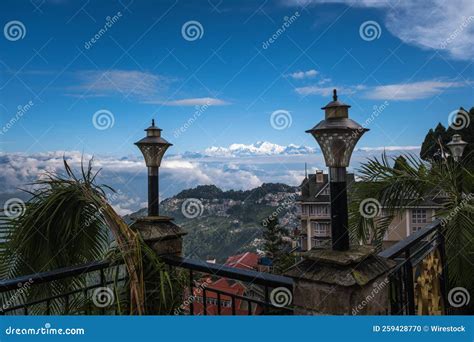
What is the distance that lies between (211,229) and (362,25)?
5.59m

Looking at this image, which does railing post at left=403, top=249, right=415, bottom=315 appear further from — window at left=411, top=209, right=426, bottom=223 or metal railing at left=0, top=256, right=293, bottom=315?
window at left=411, top=209, right=426, bottom=223

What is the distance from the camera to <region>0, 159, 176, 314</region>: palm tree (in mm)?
2174

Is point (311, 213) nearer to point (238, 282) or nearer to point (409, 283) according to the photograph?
point (409, 283)

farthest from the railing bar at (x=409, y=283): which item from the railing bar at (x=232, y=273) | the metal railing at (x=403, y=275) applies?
the railing bar at (x=232, y=273)

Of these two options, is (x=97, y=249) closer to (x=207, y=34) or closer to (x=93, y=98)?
(x=93, y=98)

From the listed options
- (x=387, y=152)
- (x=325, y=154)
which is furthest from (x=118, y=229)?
(x=387, y=152)

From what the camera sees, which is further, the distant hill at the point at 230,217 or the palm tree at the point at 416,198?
the distant hill at the point at 230,217

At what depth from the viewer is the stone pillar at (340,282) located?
4.80 ft

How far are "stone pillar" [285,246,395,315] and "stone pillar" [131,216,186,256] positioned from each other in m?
1.26

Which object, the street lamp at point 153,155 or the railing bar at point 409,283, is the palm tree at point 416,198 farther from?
the street lamp at point 153,155

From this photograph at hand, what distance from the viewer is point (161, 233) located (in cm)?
262

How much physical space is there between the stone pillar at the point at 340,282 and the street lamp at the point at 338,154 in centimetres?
8

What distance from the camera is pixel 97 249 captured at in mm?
2443

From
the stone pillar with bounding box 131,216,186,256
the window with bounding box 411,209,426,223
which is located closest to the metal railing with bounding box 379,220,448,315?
the stone pillar with bounding box 131,216,186,256
